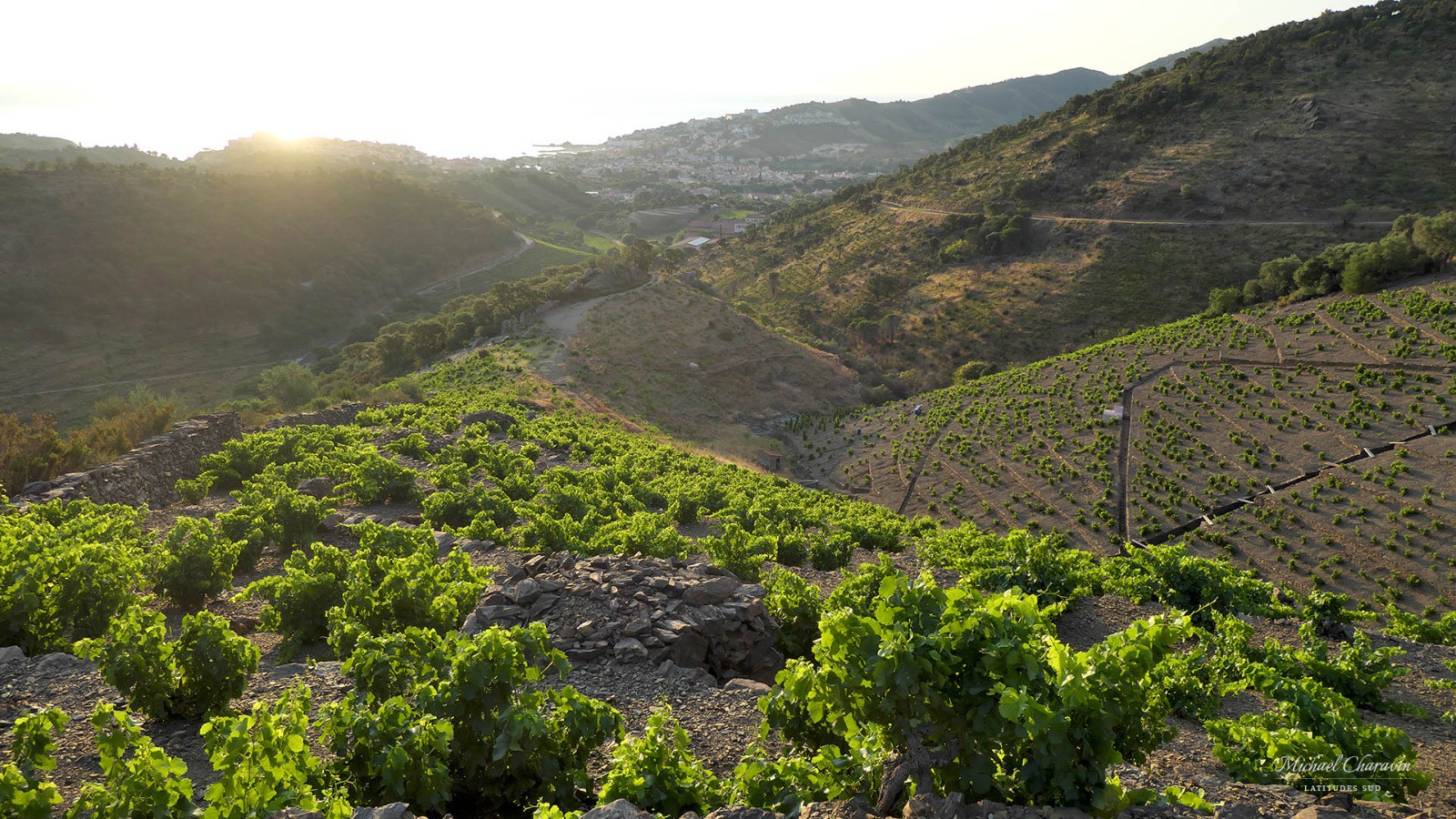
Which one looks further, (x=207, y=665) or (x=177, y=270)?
(x=177, y=270)

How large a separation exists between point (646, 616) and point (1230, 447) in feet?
86.8

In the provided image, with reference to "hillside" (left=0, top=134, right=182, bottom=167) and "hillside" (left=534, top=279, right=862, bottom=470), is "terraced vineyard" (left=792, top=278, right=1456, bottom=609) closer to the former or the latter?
"hillside" (left=534, top=279, right=862, bottom=470)

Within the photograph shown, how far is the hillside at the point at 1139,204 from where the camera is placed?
48.4 m

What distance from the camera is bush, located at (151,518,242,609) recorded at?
34.9ft

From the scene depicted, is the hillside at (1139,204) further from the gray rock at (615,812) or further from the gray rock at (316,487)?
the gray rock at (615,812)

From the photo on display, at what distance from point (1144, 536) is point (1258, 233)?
125ft

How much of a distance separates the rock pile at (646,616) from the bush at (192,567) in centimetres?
460

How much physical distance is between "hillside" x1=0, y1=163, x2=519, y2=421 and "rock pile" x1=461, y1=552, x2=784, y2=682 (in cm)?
4491

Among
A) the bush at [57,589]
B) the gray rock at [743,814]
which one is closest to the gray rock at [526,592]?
the bush at [57,589]

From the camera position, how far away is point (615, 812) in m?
4.73

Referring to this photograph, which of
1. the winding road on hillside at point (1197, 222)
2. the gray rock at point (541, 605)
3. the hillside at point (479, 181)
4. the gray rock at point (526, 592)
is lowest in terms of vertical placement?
the gray rock at point (541, 605)

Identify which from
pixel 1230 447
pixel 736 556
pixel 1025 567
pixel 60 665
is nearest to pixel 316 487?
pixel 60 665

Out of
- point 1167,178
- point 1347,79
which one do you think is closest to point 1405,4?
point 1347,79

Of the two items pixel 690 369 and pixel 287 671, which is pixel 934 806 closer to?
pixel 287 671
